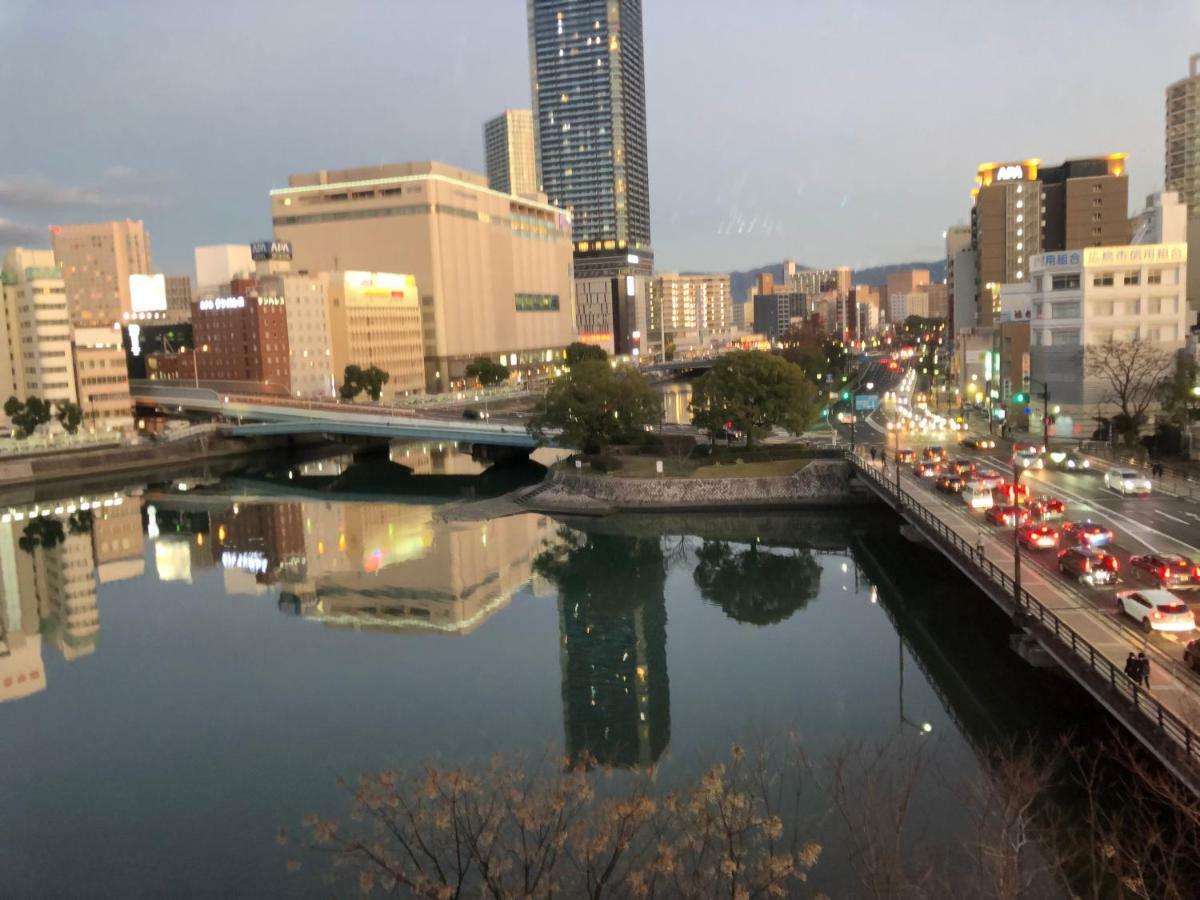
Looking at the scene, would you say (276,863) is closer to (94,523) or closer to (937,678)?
(937,678)

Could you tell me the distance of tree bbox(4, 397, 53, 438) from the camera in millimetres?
51281

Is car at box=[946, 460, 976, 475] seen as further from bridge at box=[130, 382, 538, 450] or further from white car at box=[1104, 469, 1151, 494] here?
bridge at box=[130, 382, 538, 450]

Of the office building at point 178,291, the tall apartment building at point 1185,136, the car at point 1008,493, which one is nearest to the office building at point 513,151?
the office building at point 178,291

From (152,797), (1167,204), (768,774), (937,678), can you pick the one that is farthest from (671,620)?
(1167,204)

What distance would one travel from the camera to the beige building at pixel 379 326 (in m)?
76.0

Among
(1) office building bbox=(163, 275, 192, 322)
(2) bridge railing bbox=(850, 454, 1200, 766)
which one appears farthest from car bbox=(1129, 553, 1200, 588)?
(1) office building bbox=(163, 275, 192, 322)

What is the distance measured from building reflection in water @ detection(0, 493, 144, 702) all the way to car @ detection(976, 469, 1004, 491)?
2375 cm

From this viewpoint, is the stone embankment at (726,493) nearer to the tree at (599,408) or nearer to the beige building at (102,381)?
the tree at (599,408)

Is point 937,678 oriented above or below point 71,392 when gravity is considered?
below

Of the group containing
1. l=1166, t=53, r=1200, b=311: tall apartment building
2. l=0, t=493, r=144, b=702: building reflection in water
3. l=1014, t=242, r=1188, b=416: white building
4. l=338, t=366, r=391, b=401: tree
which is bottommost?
l=0, t=493, r=144, b=702: building reflection in water

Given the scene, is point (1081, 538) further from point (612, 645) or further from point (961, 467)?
point (961, 467)

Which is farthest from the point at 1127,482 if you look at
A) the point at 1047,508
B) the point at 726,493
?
the point at 726,493

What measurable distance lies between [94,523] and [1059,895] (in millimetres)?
37880

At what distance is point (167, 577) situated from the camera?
30031mm
